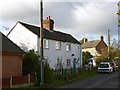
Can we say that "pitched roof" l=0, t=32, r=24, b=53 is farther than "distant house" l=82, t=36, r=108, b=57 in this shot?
No

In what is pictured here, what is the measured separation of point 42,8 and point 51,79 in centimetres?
656

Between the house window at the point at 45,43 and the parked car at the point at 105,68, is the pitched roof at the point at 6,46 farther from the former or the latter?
→ the parked car at the point at 105,68

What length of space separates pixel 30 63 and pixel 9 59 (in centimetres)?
257

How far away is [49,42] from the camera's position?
141 ft

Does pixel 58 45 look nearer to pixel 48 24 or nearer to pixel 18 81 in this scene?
pixel 48 24

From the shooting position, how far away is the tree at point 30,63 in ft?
85.6

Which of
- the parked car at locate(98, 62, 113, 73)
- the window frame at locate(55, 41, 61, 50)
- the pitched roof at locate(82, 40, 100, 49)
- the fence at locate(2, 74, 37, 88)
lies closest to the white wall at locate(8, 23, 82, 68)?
the window frame at locate(55, 41, 61, 50)

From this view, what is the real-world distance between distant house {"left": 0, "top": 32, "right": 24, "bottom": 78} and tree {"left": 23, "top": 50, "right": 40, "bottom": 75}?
942mm

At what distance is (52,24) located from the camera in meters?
49.1

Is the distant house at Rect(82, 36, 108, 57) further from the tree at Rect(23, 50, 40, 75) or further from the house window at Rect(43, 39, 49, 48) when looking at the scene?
the tree at Rect(23, 50, 40, 75)

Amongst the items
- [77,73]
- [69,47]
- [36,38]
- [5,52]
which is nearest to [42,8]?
[5,52]

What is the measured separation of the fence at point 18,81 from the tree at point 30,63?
219cm

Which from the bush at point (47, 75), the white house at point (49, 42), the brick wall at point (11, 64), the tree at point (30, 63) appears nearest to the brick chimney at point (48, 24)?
the white house at point (49, 42)

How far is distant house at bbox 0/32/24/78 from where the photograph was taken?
2380cm
